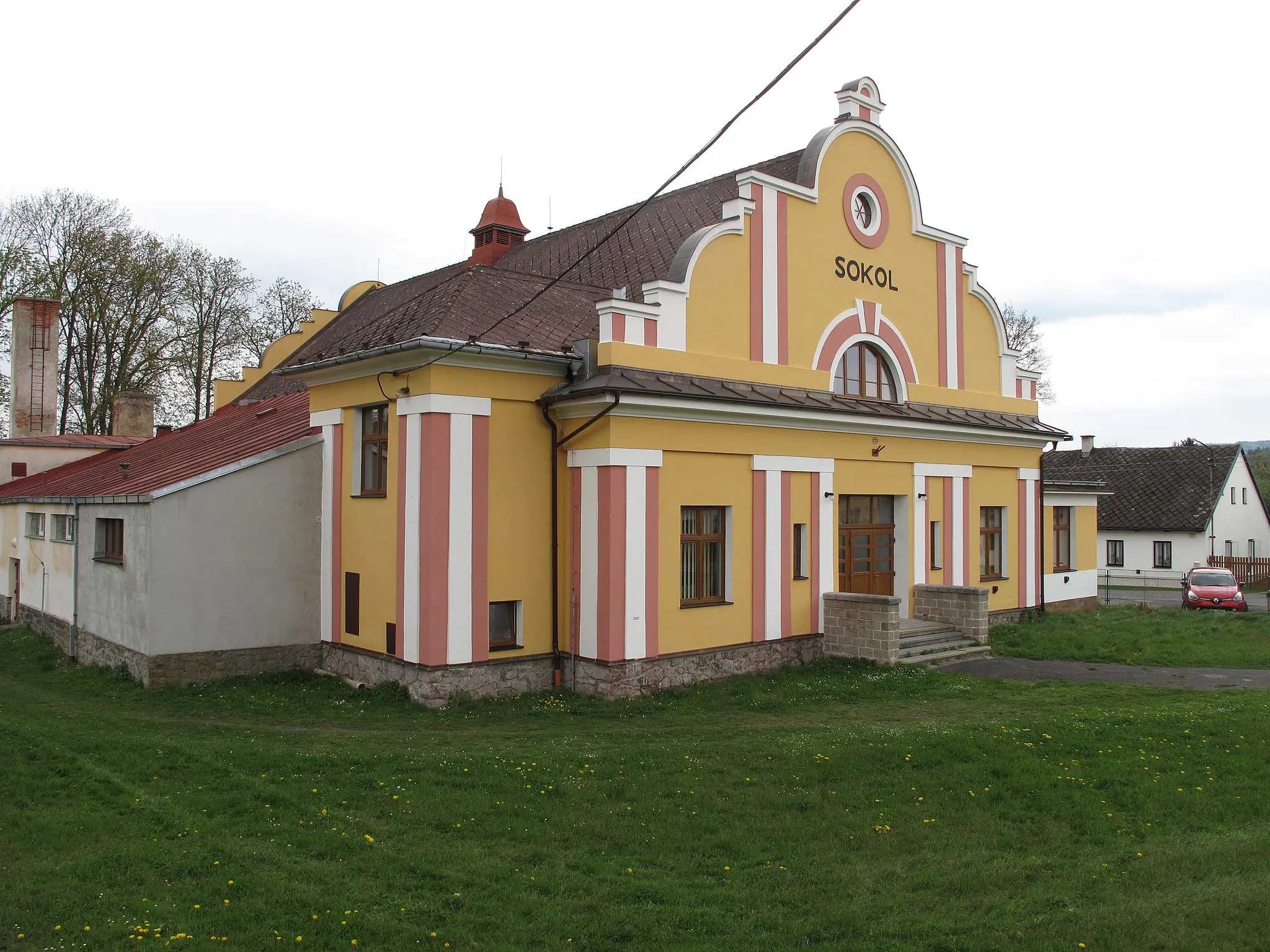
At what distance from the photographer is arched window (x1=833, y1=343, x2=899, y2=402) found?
18297 mm

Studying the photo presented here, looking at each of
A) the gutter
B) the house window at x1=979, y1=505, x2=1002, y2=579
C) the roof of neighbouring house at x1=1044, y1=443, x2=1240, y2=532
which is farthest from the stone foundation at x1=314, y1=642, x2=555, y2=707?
the roof of neighbouring house at x1=1044, y1=443, x2=1240, y2=532

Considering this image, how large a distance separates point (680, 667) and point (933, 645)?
553 cm

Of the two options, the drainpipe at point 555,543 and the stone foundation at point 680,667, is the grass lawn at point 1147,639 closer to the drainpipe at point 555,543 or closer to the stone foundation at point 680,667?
the stone foundation at point 680,667

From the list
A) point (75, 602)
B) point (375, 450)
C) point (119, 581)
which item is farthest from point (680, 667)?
point (75, 602)

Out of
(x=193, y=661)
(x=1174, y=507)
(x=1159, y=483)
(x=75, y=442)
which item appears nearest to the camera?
(x=193, y=661)

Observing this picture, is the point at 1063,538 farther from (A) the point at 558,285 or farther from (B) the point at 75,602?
(B) the point at 75,602

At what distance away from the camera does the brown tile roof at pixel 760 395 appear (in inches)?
552

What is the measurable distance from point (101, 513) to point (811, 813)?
13755 mm

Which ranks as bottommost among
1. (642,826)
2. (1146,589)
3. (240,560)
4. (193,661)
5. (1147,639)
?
(1146,589)

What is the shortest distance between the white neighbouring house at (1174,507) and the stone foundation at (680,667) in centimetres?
2805

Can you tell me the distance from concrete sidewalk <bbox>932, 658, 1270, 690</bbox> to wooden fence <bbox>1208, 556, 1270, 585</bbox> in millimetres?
27012

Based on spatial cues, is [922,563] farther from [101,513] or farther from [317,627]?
[101,513]

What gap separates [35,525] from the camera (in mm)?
21172

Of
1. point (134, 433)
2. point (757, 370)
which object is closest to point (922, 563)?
point (757, 370)
